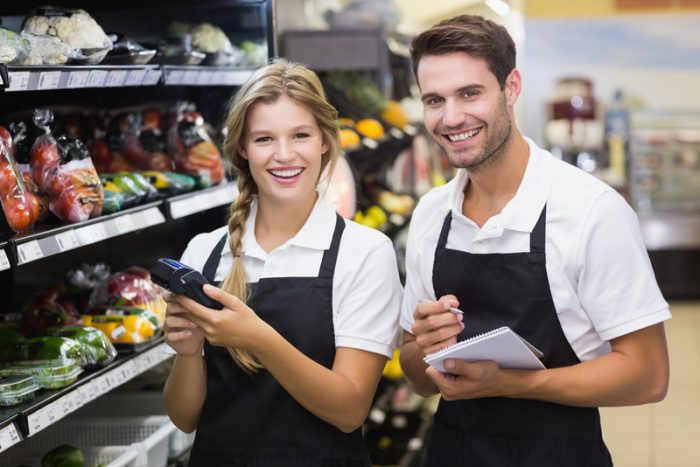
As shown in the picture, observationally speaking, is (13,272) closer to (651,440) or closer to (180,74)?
(180,74)

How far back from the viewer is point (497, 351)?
6.75ft

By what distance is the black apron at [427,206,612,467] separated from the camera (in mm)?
2227

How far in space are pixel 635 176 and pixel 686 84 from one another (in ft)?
8.80

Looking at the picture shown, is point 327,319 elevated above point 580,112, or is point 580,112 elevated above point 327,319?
point 327,319

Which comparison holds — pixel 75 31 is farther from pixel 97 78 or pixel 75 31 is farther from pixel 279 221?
pixel 279 221

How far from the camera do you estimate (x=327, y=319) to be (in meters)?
2.22

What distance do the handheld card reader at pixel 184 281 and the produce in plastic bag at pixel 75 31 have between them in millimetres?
901

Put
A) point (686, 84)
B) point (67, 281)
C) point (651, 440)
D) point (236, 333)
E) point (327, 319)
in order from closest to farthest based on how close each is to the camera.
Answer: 1. point (236, 333)
2. point (327, 319)
3. point (67, 281)
4. point (651, 440)
5. point (686, 84)

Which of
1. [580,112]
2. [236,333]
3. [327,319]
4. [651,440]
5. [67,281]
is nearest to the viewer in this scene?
[236,333]

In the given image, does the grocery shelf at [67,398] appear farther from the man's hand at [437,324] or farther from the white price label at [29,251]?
the man's hand at [437,324]

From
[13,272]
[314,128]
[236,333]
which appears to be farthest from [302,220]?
[13,272]

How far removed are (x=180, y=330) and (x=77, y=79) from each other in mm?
791

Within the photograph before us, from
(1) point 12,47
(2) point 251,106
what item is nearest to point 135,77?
(1) point 12,47

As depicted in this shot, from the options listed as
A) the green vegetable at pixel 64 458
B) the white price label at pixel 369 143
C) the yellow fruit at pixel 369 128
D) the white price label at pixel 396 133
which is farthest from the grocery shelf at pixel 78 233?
the white price label at pixel 396 133
